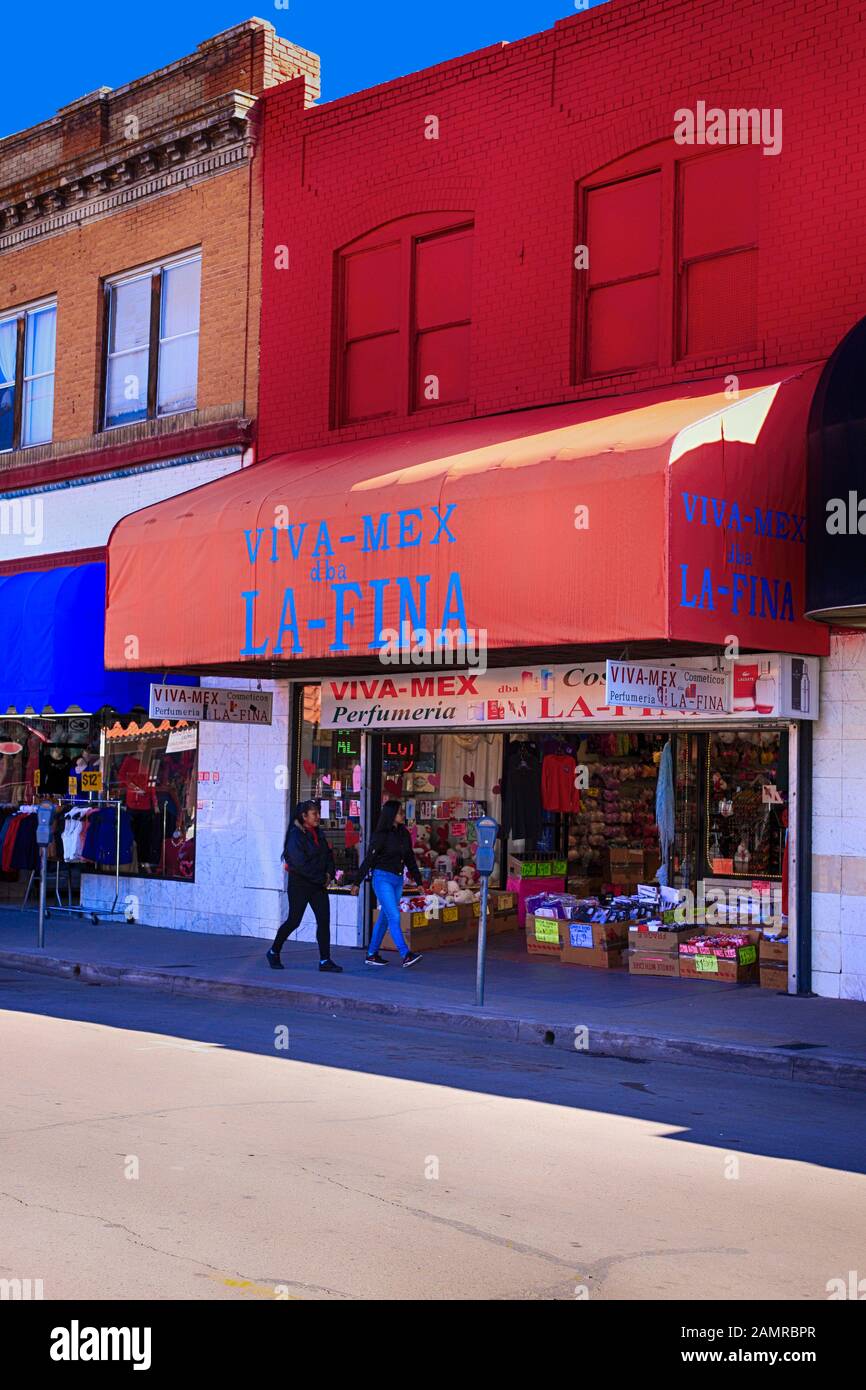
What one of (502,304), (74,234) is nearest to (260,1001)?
(502,304)

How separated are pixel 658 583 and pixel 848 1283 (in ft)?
24.1

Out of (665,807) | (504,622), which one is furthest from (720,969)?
(504,622)

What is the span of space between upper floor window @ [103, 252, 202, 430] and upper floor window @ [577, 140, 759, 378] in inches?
252

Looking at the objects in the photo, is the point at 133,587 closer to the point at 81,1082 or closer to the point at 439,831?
the point at 439,831

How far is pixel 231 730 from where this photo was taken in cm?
1930

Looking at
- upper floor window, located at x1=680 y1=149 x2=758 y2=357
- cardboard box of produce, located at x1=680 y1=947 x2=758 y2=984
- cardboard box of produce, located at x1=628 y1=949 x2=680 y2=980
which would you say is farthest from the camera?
cardboard box of produce, located at x1=628 y1=949 x2=680 y2=980

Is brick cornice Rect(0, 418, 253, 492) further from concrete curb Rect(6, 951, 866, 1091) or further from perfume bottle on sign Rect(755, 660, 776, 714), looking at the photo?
perfume bottle on sign Rect(755, 660, 776, 714)

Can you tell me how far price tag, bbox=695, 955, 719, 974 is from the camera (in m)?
15.2

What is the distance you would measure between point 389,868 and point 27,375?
11384 millimetres

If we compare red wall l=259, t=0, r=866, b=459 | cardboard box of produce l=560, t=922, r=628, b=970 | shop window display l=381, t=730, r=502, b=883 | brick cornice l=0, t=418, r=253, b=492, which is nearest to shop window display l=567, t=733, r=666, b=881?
shop window display l=381, t=730, r=502, b=883

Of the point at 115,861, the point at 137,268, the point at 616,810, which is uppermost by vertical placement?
the point at 137,268

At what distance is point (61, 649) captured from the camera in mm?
20016

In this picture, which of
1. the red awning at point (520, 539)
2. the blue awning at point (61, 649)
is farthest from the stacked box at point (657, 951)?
the blue awning at point (61, 649)

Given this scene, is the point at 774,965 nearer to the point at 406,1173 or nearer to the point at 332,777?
the point at 332,777
